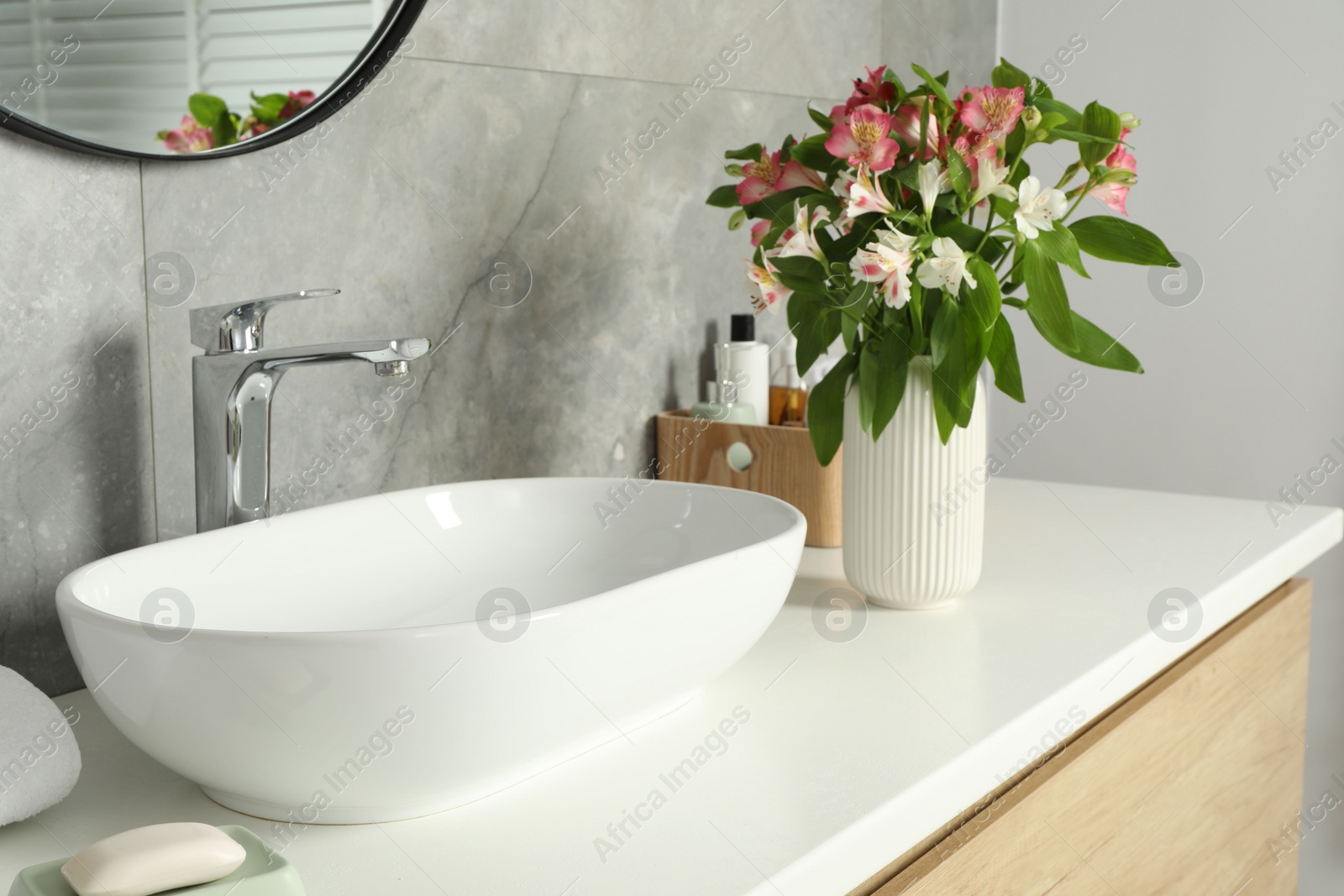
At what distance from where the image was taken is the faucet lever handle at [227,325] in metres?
0.86

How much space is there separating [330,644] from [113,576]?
0.23m

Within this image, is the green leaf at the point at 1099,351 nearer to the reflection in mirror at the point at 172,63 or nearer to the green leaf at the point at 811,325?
the green leaf at the point at 811,325

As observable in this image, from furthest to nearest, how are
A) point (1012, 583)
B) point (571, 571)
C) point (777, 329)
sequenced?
1. point (777, 329)
2. point (1012, 583)
3. point (571, 571)

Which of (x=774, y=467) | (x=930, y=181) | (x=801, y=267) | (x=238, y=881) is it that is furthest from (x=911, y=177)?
(x=238, y=881)

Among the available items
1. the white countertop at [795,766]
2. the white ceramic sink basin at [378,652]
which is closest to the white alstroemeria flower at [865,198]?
the white ceramic sink basin at [378,652]

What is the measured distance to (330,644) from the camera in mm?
558

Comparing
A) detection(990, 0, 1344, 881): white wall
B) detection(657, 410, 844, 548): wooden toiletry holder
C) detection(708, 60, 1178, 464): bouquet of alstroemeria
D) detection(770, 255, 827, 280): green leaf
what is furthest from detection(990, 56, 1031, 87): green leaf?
detection(990, 0, 1344, 881): white wall

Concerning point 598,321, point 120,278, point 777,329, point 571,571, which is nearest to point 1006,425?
point 777,329

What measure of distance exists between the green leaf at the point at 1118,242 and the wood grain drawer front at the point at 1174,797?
347mm

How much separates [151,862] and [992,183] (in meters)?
0.75

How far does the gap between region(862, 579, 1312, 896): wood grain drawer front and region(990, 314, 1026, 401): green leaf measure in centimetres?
27

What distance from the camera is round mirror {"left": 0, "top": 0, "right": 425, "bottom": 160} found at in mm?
805

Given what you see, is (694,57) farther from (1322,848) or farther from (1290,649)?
(1322,848)

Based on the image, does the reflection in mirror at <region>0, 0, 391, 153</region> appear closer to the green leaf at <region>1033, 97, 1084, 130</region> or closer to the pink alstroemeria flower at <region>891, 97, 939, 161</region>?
the pink alstroemeria flower at <region>891, 97, 939, 161</region>
